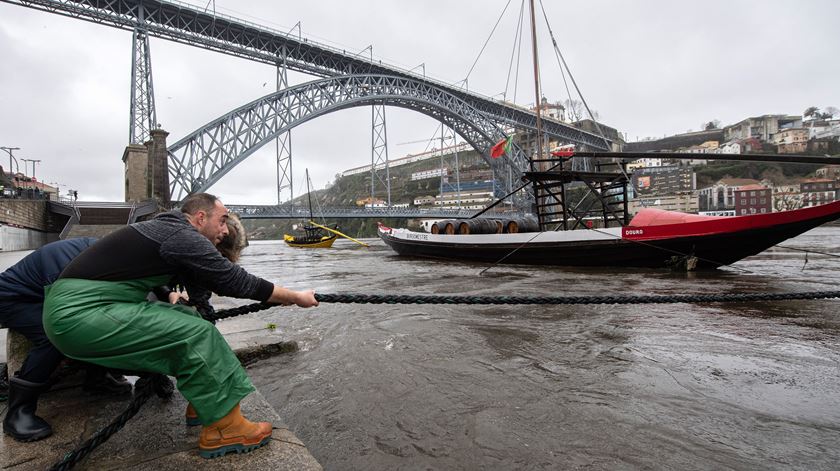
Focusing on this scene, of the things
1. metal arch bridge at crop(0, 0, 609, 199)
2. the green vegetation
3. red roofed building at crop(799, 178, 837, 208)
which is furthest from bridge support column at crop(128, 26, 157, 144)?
red roofed building at crop(799, 178, 837, 208)

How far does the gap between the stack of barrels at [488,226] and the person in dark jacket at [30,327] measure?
12130 millimetres

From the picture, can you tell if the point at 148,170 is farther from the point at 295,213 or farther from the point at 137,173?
the point at 295,213

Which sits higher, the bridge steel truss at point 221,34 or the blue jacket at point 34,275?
the bridge steel truss at point 221,34

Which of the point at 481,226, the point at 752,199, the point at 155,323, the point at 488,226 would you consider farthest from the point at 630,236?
the point at 752,199

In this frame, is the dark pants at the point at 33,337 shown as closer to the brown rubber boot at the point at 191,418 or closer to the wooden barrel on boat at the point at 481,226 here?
the brown rubber boot at the point at 191,418

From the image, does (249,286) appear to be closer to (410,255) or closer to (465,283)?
(465,283)

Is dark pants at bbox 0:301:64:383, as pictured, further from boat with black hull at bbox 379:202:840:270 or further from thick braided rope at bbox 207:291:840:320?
boat with black hull at bbox 379:202:840:270

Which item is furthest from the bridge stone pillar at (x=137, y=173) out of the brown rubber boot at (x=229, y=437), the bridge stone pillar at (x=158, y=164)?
the brown rubber boot at (x=229, y=437)

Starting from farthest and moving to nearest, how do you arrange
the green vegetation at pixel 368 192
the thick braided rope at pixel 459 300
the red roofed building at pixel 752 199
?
1. the green vegetation at pixel 368 192
2. the red roofed building at pixel 752 199
3. the thick braided rope at pixel 459 300

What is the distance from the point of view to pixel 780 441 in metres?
1.90

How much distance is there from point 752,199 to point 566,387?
7145 centimetres

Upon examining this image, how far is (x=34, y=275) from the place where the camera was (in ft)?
5.90

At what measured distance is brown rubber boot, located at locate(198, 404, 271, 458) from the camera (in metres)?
1.50

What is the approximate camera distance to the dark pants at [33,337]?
169cm
